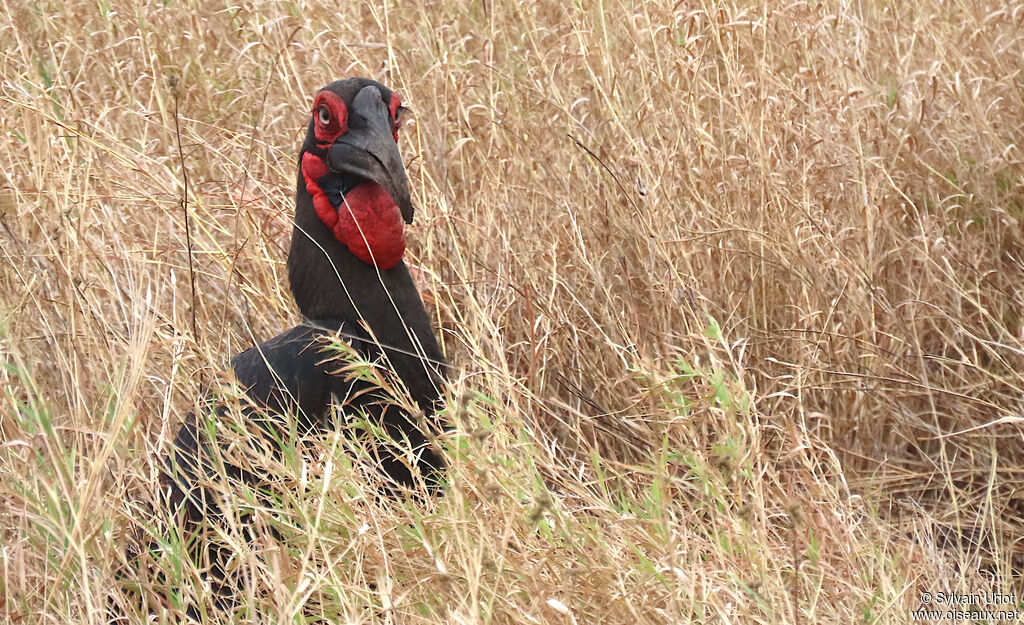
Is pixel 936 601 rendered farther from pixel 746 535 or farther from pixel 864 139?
pixel 864 139

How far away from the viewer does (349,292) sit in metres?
2.48

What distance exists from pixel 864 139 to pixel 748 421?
1511 millimetres

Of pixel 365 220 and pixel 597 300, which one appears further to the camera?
pixel 597 300

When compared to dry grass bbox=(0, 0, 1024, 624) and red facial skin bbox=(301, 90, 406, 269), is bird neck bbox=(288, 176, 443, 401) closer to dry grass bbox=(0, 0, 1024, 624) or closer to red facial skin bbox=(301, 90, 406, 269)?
red facial skin bbox=(301, 90, 406, 269)

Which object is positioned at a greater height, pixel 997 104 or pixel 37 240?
pixel 37 240

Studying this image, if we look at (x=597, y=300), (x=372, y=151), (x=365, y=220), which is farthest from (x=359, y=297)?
(x=597, y=300)

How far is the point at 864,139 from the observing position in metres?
3.17

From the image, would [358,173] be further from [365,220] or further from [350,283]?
[350,283]

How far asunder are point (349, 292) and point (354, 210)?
0.18 m

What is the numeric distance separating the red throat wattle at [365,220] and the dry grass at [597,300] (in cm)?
25

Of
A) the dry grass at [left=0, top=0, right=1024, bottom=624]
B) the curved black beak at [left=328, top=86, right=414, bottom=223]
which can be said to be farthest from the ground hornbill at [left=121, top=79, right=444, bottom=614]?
the dry grass at [left=0, top=0, right=1024, bottom=624]

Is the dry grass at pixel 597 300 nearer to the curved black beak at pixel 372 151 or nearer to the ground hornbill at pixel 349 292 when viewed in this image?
the ground hornbill at pixel 349 292

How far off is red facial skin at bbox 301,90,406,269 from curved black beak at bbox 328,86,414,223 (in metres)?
0.02

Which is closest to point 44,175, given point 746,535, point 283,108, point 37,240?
point 37,240
